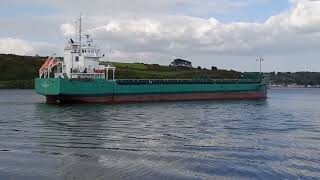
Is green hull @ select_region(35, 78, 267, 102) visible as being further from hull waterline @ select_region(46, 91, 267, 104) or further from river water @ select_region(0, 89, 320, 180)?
river water @ select_region(0, 89, 320, 180)

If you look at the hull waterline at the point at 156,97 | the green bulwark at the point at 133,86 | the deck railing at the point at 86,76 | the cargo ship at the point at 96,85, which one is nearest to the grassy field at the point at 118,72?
the hull waterline at the point at 156,97

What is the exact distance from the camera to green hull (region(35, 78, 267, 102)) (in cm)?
6014

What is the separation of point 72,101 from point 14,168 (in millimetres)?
42569

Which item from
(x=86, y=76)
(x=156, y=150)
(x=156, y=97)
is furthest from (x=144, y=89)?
(x=156, y=150)

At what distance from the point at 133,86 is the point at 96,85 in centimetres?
718

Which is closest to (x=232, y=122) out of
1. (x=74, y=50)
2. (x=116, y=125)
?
(x=116, y=125)

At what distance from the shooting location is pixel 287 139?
28906 mm

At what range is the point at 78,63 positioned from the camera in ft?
219

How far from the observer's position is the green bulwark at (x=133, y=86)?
59.8m

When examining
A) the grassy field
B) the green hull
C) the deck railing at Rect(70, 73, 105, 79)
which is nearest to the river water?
the green hull

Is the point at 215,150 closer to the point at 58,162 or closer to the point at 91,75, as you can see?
the point at 58,162

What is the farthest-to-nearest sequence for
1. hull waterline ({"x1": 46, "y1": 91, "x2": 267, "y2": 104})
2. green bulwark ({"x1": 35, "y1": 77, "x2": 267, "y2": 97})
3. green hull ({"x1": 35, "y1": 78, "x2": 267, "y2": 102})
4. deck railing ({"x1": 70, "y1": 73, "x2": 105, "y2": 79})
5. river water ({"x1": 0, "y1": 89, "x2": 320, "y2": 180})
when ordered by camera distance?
deck railing ({"x1": 70, "y1": 73, "x2": 105, "y2": 79})
hull waterline ({"x1": 46, "y1": 91, "x2": 267, "y2": 104})
green hull ({"x1": 35, "y1": 78, "x2": 267, "y2": 102})
green bulwark ({"x1": 35, "y1": 77, "x2": 267, "y2": 97})
river water ({"x1": 0, "y1": 89, "x2": 320, "y2": 180})

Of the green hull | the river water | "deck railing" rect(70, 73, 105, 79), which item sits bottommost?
the river water

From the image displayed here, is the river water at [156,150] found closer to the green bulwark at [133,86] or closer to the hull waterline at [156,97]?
the green bulwark at [133,86]
